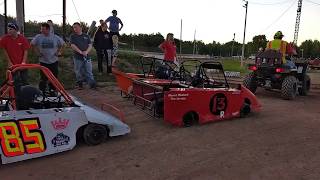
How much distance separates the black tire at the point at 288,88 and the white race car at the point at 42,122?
19.8 ft

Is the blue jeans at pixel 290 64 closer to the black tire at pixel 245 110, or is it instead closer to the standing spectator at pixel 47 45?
the black tire at pixel 245 110

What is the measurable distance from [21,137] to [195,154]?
250cm

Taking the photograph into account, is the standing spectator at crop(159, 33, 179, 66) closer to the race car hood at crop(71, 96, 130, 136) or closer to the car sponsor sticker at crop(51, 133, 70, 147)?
the race car hood at crop(71, 96, 130, 136)

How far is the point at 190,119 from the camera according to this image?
767 centimetres

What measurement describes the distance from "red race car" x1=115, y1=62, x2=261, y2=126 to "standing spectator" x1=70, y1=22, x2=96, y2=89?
2513mm

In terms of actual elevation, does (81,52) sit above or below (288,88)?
above

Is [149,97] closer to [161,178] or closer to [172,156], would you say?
[172,156]

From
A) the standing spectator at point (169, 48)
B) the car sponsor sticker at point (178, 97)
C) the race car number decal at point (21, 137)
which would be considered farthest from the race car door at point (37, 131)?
the standing spectator at point (169, 48)

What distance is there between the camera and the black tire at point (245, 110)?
28.1ft

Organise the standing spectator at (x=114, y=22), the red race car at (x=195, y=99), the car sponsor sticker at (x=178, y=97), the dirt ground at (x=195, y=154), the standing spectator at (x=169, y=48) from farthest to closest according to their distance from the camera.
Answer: the standing spectator at (x=114, y=22) < the standing spectator at (x=169, y=48) < the red race car at (x=195, y=99) < the car sponsor sticker at (x=178, y=97) < the dirt ground at (x=195, y=154)

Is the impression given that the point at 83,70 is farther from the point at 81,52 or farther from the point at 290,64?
the point at 290,64

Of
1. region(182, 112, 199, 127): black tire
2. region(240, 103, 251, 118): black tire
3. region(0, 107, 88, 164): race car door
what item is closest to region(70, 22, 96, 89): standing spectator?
region(182, 112, 199, 127): black tire

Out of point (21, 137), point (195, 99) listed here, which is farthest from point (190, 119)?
point (21, 137)

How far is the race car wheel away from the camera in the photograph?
20.4ft
